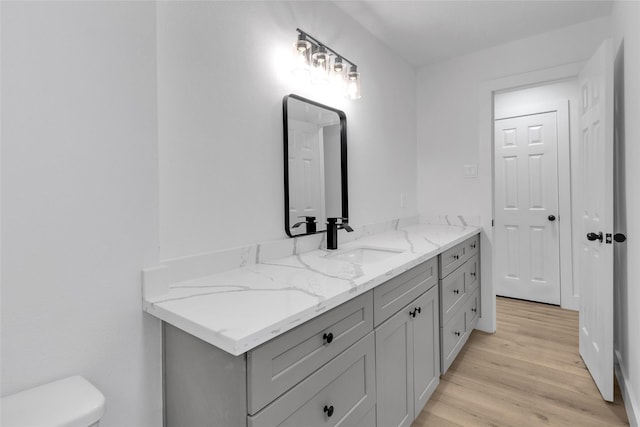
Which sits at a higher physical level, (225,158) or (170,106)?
(170,106)

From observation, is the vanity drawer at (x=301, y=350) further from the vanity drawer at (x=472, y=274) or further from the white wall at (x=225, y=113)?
the vanity drawer at (x=472, y=274)

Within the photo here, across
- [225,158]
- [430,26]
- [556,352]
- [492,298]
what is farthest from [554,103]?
[225,158]

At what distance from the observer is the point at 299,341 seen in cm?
90

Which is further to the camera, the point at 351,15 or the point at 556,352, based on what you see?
the point at 556,352

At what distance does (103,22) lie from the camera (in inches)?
37.5

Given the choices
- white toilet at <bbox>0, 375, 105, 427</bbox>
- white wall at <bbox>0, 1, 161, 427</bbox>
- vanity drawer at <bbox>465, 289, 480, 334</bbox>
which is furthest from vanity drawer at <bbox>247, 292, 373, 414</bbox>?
vanity drawer at <bbox>465, 289, 480, 334</bbox>

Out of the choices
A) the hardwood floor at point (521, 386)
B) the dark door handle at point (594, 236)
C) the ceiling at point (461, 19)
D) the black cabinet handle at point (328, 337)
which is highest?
the ceiling at point (461, 19)

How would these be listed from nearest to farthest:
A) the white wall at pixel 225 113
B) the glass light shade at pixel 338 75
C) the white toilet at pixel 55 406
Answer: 1. the white toilet at pixel 55 406
2. the white wall at pixel 225 113
3. the glass light shade at pixel 338 75

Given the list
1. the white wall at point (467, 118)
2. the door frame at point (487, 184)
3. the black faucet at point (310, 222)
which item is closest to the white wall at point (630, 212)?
the white wall at point (467, 118)

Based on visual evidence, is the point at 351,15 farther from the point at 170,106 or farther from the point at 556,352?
the point at 556,352

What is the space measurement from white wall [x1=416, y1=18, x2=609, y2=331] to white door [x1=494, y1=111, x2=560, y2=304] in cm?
93

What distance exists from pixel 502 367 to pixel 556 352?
51 cm

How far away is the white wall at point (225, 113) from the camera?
3.87 feet

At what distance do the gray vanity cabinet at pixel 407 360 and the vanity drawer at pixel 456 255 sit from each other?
Result: 177 mm
